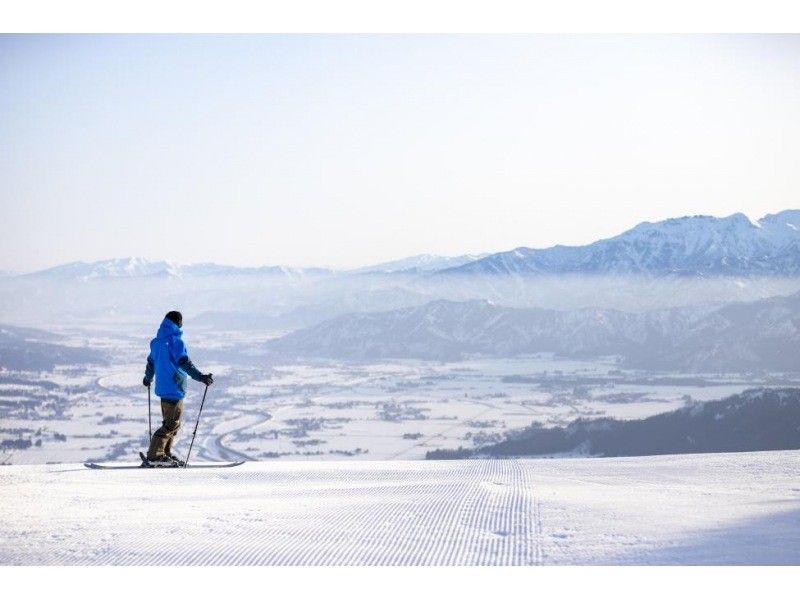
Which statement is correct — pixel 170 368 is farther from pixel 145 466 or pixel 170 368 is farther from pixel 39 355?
pixel 39 355

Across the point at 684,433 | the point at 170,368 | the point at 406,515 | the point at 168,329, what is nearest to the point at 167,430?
the point at 170,368

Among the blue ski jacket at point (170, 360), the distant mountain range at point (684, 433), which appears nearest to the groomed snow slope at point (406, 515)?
the blue ski jacket at point (170, 360)

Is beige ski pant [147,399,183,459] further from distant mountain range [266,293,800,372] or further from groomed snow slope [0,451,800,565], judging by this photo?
distant mountain range [266,293,800,372]

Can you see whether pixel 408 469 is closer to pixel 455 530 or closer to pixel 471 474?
pixel 471 474

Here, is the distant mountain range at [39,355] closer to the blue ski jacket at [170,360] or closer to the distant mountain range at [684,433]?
the distant mountain range at [684,433]

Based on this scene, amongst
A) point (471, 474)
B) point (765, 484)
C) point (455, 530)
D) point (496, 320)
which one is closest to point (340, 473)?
point (471, 474)

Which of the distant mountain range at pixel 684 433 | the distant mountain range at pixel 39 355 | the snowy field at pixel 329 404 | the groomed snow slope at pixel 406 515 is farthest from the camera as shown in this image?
the distant mountain range at pixel 39 355

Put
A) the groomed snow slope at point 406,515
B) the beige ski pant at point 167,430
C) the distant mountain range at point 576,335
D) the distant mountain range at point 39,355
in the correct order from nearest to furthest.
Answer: the groomed snow slope at point 406,515 → the beige ski pant at point 167,430 → the distant mountain range at point 39,355 → the distant mountain range at point 576,335
